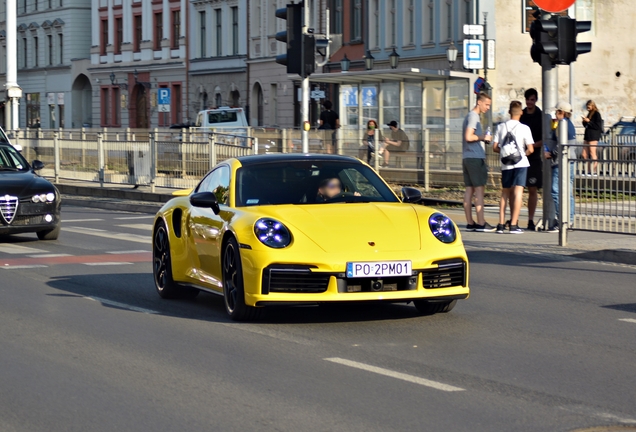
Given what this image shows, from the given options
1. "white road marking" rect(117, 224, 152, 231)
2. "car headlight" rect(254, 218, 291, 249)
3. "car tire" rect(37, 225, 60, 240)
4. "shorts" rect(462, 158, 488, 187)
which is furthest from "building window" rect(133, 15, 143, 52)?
"car headlight" rect(254, 218, 291, 249)

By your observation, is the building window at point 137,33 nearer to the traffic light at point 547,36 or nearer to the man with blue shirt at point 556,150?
the man with blue shirt at point 556,150

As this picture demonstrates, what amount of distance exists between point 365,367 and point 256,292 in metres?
1.70

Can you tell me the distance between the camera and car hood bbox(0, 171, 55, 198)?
59.9 ft

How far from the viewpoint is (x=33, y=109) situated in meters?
90.0

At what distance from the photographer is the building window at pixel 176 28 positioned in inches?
2840

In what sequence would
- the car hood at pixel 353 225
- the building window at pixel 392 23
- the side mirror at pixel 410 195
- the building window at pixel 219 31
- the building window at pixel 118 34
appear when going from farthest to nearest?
the building window at pixel 118 34, the building window at pixel 219 31, the building window at pixel 392 23, the side mirror at pixel 410 195, the car hood at pixel 353 225

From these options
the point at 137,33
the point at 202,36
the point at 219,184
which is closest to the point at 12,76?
the point at 202,36

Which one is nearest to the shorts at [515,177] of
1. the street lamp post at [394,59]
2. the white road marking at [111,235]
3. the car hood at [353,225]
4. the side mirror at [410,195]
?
the white road marking at [111,235]

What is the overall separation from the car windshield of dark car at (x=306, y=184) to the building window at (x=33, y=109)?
264ft

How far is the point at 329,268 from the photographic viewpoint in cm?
936

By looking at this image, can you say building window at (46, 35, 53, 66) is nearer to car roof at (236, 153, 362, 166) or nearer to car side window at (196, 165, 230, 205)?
car side window at (196, 165, 230, 205)

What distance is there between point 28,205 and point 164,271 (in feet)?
22.8

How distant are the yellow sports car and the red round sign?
6.73m

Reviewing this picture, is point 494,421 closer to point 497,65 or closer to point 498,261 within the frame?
point 498,261
